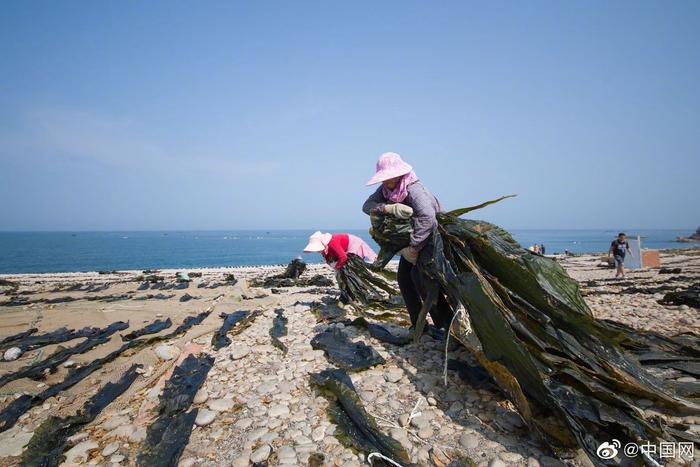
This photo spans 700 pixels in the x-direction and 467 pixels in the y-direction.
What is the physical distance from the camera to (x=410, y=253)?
3.83m

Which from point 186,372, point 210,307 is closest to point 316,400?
point 186,372

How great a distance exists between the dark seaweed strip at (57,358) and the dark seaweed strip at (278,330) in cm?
260

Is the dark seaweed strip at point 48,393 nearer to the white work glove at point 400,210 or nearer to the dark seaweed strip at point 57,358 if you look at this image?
the dark seaweed strip at point 57,358

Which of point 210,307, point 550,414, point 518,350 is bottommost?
point 210,307

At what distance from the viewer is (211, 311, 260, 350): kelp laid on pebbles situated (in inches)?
188

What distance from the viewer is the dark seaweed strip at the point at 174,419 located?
2.33 m

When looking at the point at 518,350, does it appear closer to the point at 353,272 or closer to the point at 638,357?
the point at 638,357

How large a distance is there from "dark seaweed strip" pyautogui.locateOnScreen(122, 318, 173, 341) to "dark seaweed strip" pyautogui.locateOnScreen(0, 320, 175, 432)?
56 centimetres

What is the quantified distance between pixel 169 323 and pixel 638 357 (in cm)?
695

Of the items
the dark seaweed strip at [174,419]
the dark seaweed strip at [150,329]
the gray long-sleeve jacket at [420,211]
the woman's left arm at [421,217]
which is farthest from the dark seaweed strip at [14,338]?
the woman's left arm at [421,217]

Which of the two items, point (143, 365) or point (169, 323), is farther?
point (169, 323)

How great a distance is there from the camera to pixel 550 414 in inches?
93.4

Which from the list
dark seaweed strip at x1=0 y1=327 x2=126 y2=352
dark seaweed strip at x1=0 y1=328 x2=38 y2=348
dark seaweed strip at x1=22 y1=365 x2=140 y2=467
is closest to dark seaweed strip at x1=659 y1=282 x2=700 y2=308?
dark seaweed strip at x1=22 y1=365 x2=140 y2=467

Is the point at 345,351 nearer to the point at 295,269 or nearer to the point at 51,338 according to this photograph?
the point at 51,338
